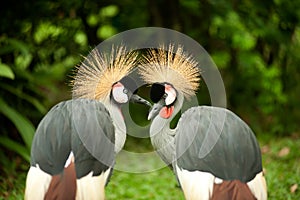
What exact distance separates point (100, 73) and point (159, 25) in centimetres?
315

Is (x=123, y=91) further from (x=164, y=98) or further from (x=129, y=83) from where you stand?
(x=164, y=98)

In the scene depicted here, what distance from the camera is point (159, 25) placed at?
5395 mm

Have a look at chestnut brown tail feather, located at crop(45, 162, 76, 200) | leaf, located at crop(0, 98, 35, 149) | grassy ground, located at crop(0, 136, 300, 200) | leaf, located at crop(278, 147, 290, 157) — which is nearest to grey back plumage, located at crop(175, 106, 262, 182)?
chestnut brown tail feather, located at crop(45, 162, 76, 200)

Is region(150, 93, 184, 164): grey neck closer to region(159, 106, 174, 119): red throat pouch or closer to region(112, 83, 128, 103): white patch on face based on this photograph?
region(159, 106, 174, 119): red throat pouch

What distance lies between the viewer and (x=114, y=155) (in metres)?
2.22

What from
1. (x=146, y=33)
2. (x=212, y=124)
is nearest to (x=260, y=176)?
(x=212, y=124)

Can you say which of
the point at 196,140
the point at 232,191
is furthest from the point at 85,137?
the point at 232,191

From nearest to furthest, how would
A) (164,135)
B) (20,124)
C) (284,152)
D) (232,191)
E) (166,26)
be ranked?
(232,191), (164,135), (20,124), (284,152), (166,26)

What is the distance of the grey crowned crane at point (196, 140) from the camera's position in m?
2.09

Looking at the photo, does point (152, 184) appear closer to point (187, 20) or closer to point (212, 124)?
point (212, 124)

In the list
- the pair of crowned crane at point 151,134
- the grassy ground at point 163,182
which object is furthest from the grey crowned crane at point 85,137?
the grassy ground at point 163,182

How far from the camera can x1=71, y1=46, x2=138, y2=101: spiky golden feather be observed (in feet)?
7.59

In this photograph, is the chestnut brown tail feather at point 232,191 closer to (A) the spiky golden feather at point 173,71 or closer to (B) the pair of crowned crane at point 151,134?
(B) the pair of crowned crane at point 151,134

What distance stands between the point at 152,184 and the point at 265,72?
2080mm
